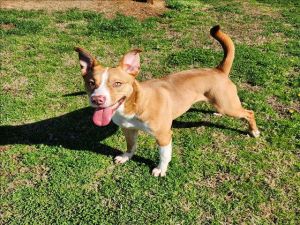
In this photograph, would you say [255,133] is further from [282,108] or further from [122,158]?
[122,158]

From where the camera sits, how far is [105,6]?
10977mm

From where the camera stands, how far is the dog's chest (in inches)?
184

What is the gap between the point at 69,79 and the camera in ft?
24.8

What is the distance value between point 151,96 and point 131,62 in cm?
56

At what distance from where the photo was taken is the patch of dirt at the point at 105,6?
10.6 meters

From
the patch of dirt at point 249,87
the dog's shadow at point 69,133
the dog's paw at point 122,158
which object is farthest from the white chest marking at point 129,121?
the patch of dirt at point 249,87

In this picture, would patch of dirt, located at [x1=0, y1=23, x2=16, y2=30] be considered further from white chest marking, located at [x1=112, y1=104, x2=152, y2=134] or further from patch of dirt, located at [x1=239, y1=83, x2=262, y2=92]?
white chest marking, located at [x1=112, y1=104, x2=152, y2=134]

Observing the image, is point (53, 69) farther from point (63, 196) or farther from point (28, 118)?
point (63, 196)

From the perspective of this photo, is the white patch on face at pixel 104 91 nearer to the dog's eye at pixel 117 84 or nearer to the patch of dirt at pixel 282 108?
the dog's eye at pixel 117 84

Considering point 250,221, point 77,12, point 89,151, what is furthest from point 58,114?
point 77,12

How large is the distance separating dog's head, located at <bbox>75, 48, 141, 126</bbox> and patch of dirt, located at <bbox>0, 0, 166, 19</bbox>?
245 inches

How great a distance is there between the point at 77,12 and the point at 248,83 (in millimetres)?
Result: 5321

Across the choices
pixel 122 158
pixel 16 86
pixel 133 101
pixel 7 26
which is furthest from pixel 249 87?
pixel 7 26

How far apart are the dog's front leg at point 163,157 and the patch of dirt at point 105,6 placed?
609cm
